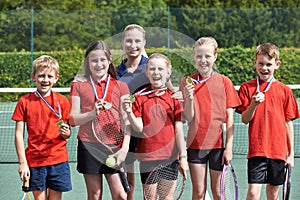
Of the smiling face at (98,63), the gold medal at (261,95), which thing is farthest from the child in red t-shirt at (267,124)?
the smiling face at (98,63)

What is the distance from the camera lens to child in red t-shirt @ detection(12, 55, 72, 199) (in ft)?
13.7

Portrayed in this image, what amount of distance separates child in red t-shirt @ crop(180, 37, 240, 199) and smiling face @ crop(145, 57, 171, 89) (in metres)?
0.19

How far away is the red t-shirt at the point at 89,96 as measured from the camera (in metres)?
4.12

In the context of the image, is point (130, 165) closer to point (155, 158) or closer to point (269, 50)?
point (155, 158)

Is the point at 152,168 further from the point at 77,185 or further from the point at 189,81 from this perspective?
the point at 77,185

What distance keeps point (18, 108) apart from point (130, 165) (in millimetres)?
852

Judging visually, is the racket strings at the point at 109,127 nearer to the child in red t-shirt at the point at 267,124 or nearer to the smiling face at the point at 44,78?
the smiling face at the point at 44,78

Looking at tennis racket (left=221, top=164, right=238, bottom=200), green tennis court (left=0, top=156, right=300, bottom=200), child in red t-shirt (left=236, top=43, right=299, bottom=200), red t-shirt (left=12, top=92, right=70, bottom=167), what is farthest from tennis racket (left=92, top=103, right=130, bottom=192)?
green tennis court (left=0, top=156, right=300, bottom=200)

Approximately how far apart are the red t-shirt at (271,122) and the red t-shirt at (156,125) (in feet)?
1.74

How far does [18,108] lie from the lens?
13.7 feet

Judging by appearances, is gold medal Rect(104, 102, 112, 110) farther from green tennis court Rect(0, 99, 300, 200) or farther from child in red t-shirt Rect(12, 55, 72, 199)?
green tennis court Rect(0, 99, 300, 200)

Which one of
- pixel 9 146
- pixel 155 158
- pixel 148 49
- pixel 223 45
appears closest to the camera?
pixel 155 158

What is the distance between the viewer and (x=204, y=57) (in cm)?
426

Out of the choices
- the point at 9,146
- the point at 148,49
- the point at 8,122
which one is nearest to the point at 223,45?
the point at 148,49
